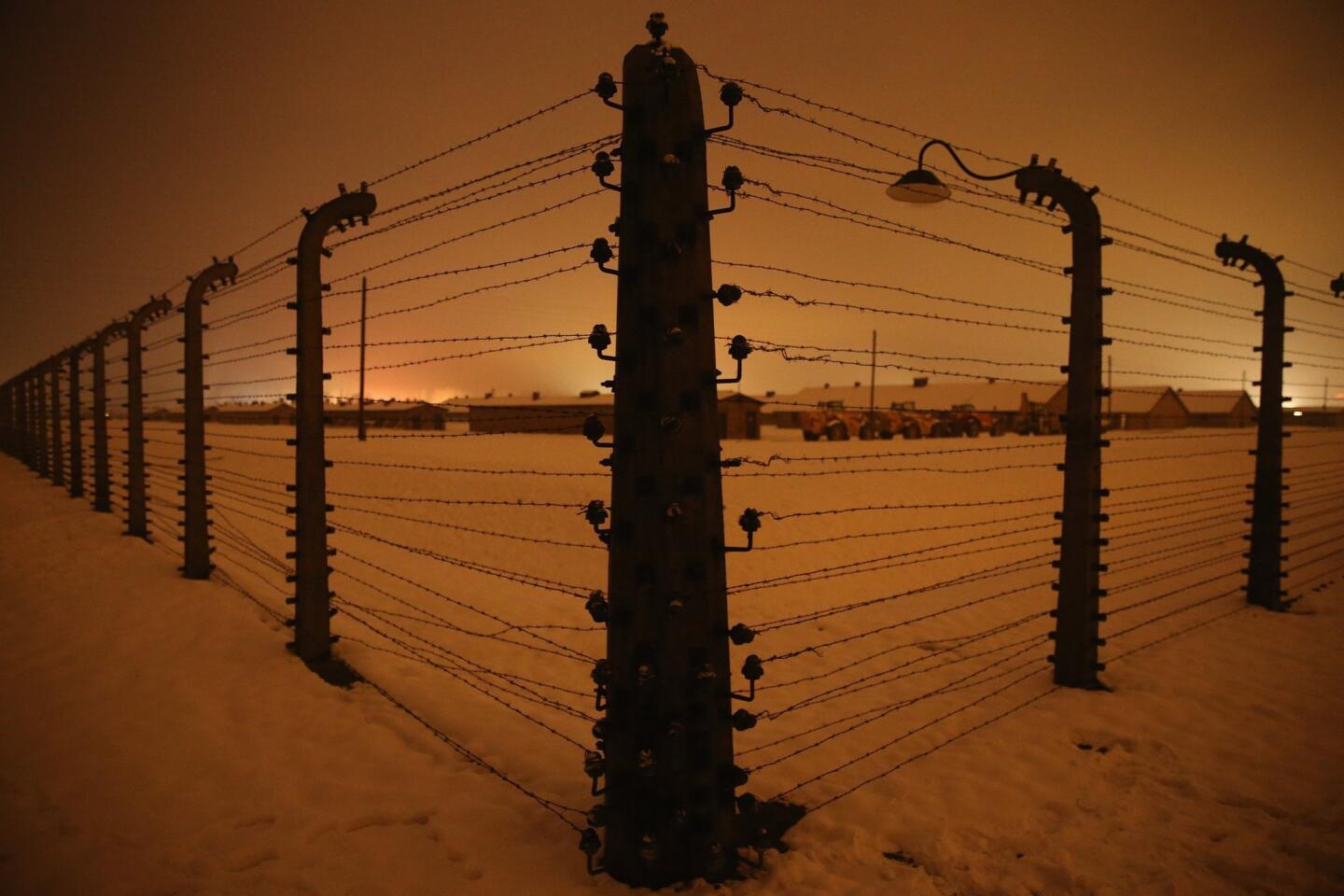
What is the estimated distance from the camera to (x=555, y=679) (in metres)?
6.16

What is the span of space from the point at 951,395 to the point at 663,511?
4947cm

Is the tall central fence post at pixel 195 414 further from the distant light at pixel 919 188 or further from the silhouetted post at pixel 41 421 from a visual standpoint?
the silhouetted post at pixel 41 421

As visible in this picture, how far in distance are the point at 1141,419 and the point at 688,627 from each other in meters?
51.4

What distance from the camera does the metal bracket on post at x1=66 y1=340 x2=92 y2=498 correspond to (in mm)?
10672

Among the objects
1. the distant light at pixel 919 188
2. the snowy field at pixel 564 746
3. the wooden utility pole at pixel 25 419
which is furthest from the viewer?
the wooden utility pole at pixel 25 419

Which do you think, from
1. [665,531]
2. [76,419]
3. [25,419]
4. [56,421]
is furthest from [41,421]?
[665,531]

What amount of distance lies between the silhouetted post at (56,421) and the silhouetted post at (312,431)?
1023 centimetres

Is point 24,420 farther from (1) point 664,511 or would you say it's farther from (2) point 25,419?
(1) point 664,511

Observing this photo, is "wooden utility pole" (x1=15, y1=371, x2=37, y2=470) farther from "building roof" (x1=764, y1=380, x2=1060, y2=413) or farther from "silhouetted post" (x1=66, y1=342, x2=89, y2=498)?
"building roof" (x1=764, y1=380, x2=1060, y2=413)

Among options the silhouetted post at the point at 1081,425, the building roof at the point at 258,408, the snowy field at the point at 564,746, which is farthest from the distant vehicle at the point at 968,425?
the building roof at the point at 258,408

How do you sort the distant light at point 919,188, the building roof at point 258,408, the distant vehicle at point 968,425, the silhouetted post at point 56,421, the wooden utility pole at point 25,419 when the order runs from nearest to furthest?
the distant light at point 919,188 < the silhouetted post at point 56,421 < the wooden utility pole at point 25,419 < the distant vehicle at point 968,425 < the building roof at point 258,408

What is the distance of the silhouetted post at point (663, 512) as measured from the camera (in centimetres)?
270

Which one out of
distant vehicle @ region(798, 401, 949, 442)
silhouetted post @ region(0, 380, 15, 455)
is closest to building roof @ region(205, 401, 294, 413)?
silhouetted post @ region(0, 380, 15, 455)

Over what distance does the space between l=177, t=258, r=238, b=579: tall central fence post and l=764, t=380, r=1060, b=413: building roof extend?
36.4 m
